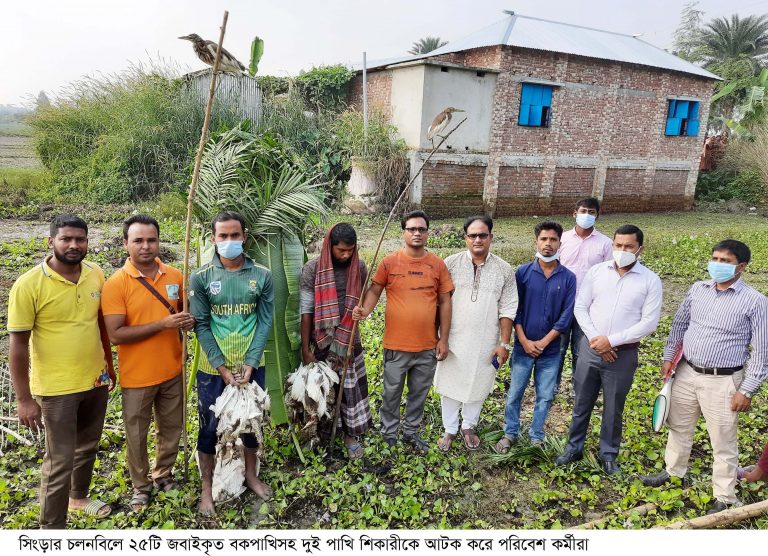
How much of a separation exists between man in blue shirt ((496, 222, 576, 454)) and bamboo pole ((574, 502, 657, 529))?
2.58 feet

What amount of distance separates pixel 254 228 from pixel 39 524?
2181 millimetres

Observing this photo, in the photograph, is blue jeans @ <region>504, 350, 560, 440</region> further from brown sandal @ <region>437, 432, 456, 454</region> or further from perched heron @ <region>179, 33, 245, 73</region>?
perched heron @ <region>179, 33, 245, 73</region>

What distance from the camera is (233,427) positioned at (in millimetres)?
3123

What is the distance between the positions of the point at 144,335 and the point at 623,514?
313 centimetres

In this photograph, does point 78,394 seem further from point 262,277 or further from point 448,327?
point 448,327

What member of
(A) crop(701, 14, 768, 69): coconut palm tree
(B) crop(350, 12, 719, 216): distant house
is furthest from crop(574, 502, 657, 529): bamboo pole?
(A) crop(701, 14, 768, 69): coconut palm tree

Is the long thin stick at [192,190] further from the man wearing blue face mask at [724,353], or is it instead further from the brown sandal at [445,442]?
the man wearing blue face mask at [724,353]

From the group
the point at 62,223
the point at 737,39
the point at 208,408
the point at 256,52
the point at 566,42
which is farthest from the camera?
the point at 737,39

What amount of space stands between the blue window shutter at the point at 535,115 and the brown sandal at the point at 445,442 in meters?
13.2

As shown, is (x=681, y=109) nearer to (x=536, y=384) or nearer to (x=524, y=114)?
(x=524, y=114)

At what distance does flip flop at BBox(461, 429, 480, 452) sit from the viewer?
3.97 meters

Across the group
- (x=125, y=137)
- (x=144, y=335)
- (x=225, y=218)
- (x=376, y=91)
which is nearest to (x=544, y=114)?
(x=376, y=91)

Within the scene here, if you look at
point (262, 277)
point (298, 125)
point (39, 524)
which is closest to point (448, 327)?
point (262, 277)

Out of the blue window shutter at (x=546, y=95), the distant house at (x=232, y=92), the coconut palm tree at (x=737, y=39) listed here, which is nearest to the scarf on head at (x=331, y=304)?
the distant house at (x=232, y=92)
